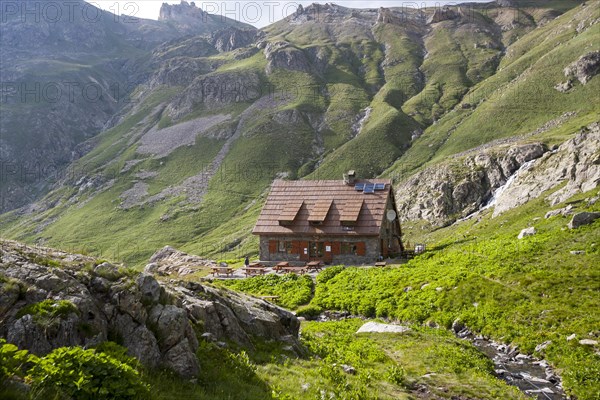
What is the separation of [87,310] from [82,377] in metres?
3.46

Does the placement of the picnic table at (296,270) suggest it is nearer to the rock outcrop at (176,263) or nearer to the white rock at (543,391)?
the rock outcrop at (176,263)

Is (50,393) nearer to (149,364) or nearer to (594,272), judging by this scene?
(149,364)

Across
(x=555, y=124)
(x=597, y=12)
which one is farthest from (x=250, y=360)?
(x=597, y=12)

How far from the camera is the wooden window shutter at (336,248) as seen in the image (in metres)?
58.5

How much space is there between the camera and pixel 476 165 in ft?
364

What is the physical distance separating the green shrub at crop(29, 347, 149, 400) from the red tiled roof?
48642 mm

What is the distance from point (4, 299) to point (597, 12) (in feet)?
806

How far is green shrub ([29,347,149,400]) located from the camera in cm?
860

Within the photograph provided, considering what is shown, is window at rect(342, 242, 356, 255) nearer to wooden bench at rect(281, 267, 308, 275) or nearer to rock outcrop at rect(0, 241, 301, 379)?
wooden bench at rect(281, 267, 308, 275)

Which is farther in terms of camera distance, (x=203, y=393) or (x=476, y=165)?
(x=476, y=165)

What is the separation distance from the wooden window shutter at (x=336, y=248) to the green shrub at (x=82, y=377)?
49.7 meters

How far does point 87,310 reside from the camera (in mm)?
11812

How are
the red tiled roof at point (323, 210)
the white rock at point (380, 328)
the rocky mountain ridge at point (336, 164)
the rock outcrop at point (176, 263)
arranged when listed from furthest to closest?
the rocky mountain ridge at point (336, 164), the rock outcrop at point (176, 263), the red tiled roof at point (323, 210), the white rock at point (380, 328)

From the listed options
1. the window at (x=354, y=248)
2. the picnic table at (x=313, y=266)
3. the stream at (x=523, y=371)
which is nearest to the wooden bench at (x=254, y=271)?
the picnic table at (x=313, y=266)
